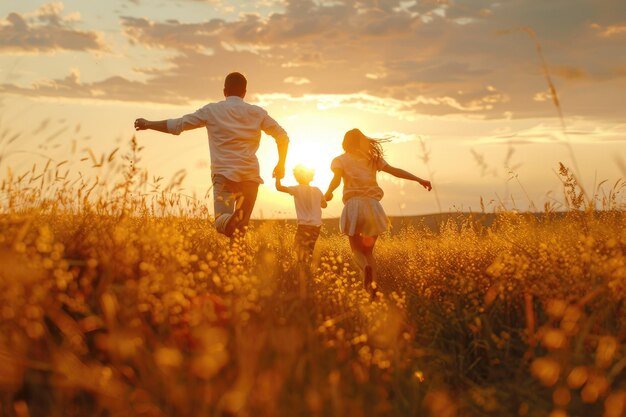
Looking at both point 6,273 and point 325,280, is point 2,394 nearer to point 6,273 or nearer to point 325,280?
point 6,273

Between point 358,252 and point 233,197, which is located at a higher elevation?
point 233,197

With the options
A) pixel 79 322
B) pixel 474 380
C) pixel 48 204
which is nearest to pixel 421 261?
pixel 474 380

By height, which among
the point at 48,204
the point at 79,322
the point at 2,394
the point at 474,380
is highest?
the point at 48,204

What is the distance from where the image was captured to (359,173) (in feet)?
27.4

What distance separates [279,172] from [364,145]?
44.7 inches

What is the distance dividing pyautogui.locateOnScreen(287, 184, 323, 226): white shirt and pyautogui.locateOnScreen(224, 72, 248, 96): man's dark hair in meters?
2.55

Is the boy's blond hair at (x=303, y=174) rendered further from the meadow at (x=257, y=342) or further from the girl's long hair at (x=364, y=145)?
the meadow at (x=257, y=342)

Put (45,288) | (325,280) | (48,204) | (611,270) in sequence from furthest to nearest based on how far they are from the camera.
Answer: (325,280) → (48,204) → (611,270) → (45,288)

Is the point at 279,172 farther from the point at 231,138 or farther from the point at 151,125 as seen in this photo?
the point at 151,125

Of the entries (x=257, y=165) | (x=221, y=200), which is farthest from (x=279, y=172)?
(x=221, y=200)

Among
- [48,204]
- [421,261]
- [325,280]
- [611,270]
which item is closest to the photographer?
[611,270]

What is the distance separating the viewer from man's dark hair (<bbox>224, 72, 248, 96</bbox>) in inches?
320

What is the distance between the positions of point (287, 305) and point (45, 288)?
4.82 feet

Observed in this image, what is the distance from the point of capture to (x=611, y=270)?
4.08 meters
